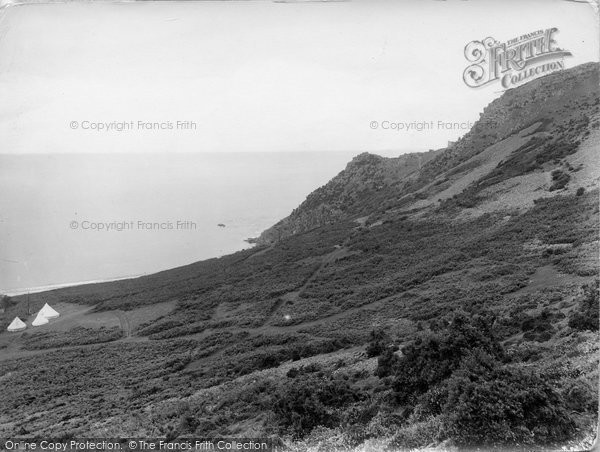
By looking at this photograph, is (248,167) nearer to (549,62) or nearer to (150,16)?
(150,16)

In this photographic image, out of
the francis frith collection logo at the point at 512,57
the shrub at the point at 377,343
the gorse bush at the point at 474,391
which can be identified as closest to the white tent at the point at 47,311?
the shrub at the point at 377,343

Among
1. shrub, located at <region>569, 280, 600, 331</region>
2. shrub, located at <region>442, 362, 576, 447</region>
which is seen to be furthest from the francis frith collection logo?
shrub, located at <region>442, 362, 576, 447</region>

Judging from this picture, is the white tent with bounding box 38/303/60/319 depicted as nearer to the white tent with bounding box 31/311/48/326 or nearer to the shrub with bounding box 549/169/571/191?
the white tent with bounding box 31/311/48/326

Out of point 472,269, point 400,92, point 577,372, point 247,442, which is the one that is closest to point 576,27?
point 400,92

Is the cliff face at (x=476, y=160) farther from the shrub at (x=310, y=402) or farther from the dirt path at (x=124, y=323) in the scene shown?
the dirt path at (x=124, y=323)

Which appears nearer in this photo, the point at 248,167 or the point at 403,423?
the point at 403,423
